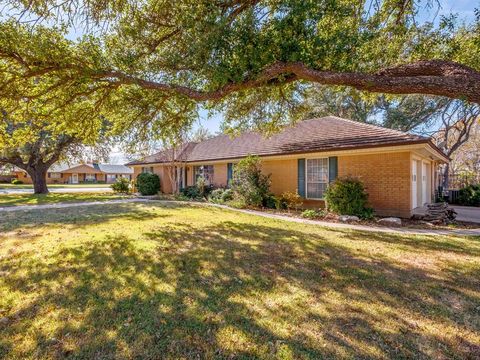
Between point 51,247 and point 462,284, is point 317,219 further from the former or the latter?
point 51,247

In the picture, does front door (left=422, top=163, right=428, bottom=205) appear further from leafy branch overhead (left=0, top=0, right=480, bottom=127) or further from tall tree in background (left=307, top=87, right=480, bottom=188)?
tall tree in background (left=307, top=87, right=480, bottom=188)

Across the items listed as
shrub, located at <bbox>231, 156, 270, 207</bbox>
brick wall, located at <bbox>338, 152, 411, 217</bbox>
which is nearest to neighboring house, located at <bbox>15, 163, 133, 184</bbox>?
shrub, located at <bbox>231, 156, 270, 207</bbox>

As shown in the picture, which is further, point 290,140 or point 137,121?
point 290,140

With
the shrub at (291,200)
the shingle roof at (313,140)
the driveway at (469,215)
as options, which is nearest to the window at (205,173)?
the shingle roof at (313,140)

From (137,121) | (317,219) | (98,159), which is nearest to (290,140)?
(317,219)

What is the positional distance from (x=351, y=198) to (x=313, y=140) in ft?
15.0

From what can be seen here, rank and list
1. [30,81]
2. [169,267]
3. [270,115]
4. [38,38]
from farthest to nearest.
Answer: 1. [270,115]
2. [30,81]
3. [38,38]
4. [169,267]

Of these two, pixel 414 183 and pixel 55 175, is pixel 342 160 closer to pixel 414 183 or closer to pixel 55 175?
pixel 414 183

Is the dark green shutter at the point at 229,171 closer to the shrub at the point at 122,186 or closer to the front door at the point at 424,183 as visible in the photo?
the front door at the point at 424,183

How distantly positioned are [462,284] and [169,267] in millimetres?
5209

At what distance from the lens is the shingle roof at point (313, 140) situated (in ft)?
36.7

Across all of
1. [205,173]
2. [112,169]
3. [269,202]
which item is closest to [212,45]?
[269,202]

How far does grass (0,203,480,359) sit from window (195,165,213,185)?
13249 millimetres

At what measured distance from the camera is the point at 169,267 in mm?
4938
